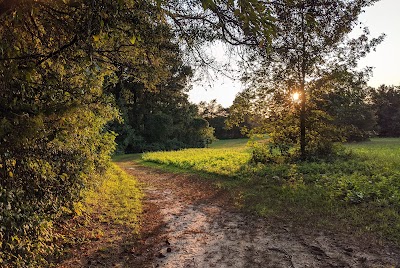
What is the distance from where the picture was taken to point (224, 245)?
5414 mm

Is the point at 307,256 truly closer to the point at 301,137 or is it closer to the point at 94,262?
the point at 94,262

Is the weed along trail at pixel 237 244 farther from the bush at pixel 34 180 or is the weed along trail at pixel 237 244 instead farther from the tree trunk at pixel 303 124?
the tree trunk at pixel 303 124

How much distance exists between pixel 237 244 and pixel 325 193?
4.13 m

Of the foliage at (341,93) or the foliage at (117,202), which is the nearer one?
the foliage at (117,202)

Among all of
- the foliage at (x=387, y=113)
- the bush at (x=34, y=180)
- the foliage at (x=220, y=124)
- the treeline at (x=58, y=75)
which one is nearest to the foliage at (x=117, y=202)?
the treeline at (x=58, y=75)

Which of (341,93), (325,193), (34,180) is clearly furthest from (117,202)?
(341,93)

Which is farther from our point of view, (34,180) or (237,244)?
(237,244)

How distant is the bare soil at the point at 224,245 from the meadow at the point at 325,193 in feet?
2.15

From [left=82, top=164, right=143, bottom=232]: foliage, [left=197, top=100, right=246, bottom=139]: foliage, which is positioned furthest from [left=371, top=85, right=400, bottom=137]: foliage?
[left=82, top=164, right=143, bottom=232]: foliage

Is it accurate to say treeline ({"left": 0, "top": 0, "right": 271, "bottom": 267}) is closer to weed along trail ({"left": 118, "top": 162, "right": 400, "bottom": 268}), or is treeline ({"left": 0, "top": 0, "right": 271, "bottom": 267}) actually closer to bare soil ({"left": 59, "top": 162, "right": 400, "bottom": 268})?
bare soil ({"left": 59, "top": 162, "right": 400, "bottom": 268})

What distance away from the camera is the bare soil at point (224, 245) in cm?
473

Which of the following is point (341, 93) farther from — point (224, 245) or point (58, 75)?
point (58, 75)

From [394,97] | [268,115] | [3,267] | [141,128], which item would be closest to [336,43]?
[268,115]

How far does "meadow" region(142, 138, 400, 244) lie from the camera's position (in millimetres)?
6516
